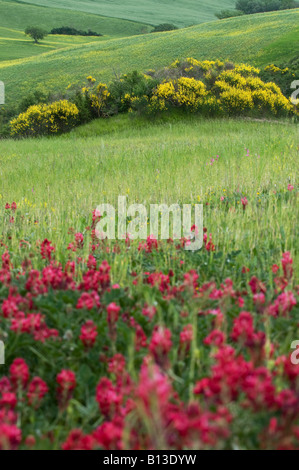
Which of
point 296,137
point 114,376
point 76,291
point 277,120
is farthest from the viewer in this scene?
point 277,120

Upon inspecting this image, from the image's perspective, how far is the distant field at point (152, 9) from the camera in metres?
91.2

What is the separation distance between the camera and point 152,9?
4080 inches

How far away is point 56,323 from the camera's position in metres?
2.40

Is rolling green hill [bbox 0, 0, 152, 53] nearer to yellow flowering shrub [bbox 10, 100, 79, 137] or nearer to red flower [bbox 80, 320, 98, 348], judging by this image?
yellow flowering shrub [bbox 10, 100, 79, 137]

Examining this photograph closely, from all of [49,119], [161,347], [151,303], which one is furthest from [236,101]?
[161,347]

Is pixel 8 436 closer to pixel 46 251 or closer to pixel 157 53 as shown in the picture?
pixel 46 251

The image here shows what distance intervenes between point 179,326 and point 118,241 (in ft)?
5.78

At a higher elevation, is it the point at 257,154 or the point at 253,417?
the point at 257,154

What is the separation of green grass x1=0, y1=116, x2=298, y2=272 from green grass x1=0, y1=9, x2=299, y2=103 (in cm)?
2493

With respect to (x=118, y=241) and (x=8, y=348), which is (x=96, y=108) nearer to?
(x=118, y=241)

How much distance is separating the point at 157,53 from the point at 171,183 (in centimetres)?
3988

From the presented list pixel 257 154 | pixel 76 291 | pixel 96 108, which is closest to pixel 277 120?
pixel 96 108

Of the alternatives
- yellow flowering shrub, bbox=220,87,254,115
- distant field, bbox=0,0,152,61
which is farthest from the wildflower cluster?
distant field, bbox=0,0,152,61

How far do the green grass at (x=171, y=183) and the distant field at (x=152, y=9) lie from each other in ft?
274
